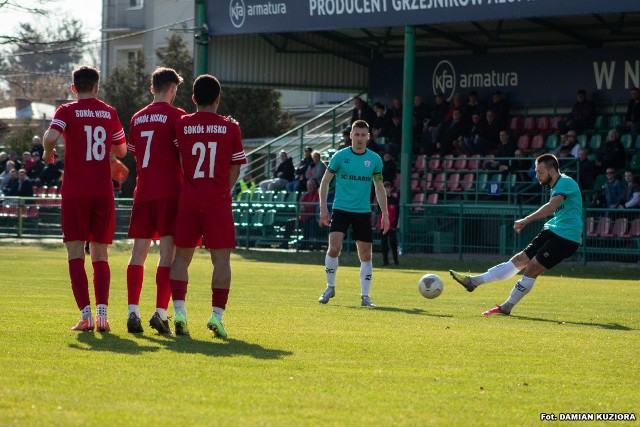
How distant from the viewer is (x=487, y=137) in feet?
100

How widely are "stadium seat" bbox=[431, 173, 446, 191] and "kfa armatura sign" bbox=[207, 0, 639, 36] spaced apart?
435 cm

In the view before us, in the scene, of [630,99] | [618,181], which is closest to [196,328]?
[618,181]

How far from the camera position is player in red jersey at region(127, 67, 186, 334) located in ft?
31.9

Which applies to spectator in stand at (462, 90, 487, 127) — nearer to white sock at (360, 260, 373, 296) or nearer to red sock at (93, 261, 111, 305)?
white sock at (360, 260, 373, 296)

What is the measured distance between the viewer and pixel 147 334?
973 centimetres

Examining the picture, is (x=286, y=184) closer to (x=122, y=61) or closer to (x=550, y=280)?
(x=550, y=280)

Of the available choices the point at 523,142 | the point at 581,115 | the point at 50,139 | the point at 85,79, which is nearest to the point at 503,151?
the point at 523,142

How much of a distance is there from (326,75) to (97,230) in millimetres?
28718

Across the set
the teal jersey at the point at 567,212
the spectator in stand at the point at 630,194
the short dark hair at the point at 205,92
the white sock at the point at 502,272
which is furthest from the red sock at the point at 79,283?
the spectator in stand at the point at 630,194

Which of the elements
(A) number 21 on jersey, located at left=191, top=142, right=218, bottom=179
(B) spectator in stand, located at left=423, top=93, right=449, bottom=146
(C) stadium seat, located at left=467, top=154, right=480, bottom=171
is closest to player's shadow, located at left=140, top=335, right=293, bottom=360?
(A) number 21 on jersey, located at left=191, top=142, right=218, bottom=179

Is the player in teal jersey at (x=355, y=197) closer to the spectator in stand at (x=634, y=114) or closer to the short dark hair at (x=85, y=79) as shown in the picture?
the short dark hair at (x=85, y=79)

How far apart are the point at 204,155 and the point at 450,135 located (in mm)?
22036

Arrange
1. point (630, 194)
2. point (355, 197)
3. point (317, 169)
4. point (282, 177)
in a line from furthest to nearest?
point (282, 177)
point (317, 169)
point (630, 194)
point (355, 197)

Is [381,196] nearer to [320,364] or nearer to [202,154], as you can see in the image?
[202,154]
